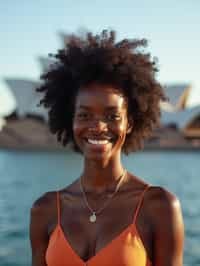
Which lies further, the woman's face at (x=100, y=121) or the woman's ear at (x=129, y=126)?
the woman's ear at (x=129, y=126)

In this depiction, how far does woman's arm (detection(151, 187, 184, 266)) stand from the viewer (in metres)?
1.20

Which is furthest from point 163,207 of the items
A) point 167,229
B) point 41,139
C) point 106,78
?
point 41,139

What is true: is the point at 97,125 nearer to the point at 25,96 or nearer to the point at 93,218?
the point at 93,218

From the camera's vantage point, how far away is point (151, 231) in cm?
123

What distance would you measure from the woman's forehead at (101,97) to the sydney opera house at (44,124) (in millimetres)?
28424

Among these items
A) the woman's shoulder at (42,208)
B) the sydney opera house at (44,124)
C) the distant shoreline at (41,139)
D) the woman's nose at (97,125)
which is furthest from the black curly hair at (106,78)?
the sydney opera house at (44,124)

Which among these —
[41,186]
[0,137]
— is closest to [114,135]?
[41,186]

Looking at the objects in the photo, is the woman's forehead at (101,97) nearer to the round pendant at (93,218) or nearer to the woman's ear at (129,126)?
the woman's ear at (129,126)

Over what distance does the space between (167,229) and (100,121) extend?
313 mm

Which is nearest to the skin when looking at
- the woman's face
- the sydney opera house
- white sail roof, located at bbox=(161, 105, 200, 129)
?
the woman's face

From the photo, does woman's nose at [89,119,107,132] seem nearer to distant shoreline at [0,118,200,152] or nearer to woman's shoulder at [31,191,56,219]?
woman's shoulder at [31,191,56,219]

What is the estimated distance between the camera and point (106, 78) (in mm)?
1354

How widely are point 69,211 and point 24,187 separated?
8606 mm

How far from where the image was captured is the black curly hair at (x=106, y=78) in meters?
1.37
